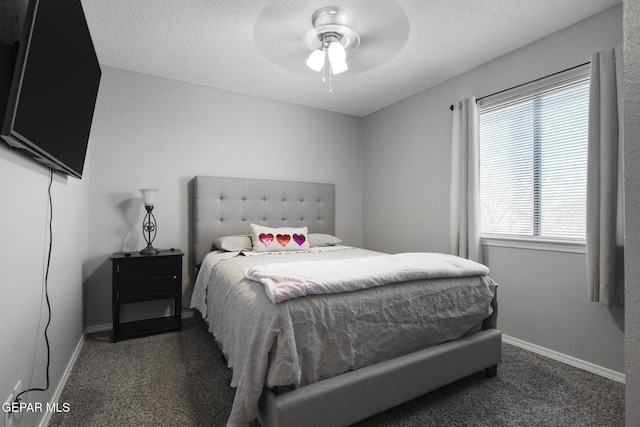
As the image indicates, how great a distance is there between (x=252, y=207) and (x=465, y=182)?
2.20 meters

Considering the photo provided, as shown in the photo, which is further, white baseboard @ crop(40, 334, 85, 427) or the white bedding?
white baseboard @ crop(40, 334, 85, 427)

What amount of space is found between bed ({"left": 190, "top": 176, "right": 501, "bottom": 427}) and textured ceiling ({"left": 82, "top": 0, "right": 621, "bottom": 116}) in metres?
1.70

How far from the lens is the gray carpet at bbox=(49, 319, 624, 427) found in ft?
5.30

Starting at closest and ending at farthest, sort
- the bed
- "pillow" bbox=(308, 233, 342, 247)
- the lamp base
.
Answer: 1. the bed
2. the lamp base
3. "pillow" bbox=(308, 233, 342, 247)

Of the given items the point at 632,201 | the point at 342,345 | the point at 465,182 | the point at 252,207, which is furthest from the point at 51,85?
the point at 465,182

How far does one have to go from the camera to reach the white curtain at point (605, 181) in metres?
1.99

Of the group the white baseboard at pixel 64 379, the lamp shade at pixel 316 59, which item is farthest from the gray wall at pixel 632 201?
the white baseboard at pixel 64 379

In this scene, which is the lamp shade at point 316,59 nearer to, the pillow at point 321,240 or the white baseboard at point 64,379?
the pillow at point 321,240

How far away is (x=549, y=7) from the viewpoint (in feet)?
6.83

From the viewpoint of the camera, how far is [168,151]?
10.4 feet

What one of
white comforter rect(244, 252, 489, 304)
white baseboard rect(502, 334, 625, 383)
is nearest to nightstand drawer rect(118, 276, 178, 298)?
white comforter rect(244, 252, 489, 304)

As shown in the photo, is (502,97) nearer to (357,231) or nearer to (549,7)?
(549,7)

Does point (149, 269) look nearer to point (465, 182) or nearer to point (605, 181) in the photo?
point (465, 182)

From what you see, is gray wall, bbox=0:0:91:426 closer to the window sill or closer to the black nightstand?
the black nightstand
